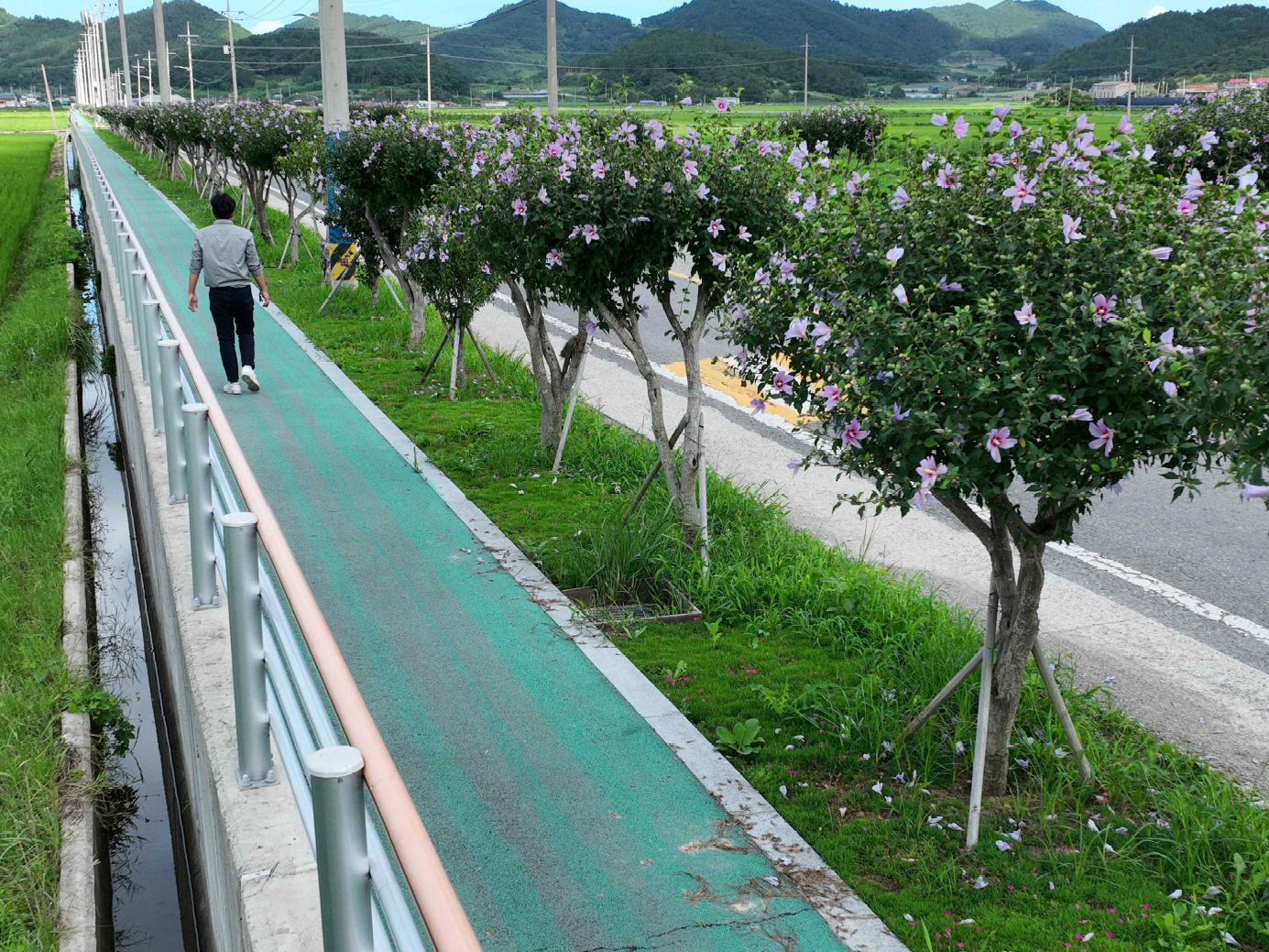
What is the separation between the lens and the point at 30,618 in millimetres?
6648

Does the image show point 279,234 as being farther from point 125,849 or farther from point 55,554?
point 125,849

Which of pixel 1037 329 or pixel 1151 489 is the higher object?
pixel 1037 329

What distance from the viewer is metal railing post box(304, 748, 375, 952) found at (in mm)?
1952

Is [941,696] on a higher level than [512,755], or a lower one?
higher

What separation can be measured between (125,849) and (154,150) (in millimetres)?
46328

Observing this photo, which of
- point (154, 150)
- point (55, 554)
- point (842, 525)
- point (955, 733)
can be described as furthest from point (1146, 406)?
point (154, 150)

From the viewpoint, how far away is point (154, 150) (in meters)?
46.8

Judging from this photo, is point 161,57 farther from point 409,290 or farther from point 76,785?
point 76,785

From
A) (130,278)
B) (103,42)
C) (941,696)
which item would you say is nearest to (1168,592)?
(941,696)

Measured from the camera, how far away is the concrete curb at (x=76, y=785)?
14.2 ft

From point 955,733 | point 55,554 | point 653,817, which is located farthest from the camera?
point 55,554

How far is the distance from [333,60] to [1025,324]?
12.7 meters

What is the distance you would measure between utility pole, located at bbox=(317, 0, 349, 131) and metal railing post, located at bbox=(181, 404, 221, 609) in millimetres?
10505

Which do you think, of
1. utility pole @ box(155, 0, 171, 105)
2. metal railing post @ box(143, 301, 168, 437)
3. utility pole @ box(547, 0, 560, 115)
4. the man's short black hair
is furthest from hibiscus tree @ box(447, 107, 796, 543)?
utility pole @ box(155, 0, 171, 105)
